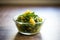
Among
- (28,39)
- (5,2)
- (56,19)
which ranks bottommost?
(28,39)

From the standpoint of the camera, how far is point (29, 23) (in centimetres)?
97

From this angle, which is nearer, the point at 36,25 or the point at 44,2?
the point at 36,25

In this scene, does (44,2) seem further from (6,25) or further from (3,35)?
(3,35)

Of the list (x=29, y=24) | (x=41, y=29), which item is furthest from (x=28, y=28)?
(x=41, y=29)

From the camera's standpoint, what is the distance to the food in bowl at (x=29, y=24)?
974mm

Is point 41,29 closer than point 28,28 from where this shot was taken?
No

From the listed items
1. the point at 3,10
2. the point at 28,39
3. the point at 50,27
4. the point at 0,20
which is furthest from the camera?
the point at 3,10

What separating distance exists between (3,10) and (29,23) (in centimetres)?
64

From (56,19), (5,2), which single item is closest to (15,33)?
(56,19)

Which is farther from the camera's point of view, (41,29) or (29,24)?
(41,29)

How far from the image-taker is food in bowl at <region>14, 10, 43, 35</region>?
3.20ft

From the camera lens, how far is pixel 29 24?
38.1 inches

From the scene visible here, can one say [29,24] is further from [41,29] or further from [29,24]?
[41,29]

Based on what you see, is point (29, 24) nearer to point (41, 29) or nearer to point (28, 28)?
point (28, 28)
